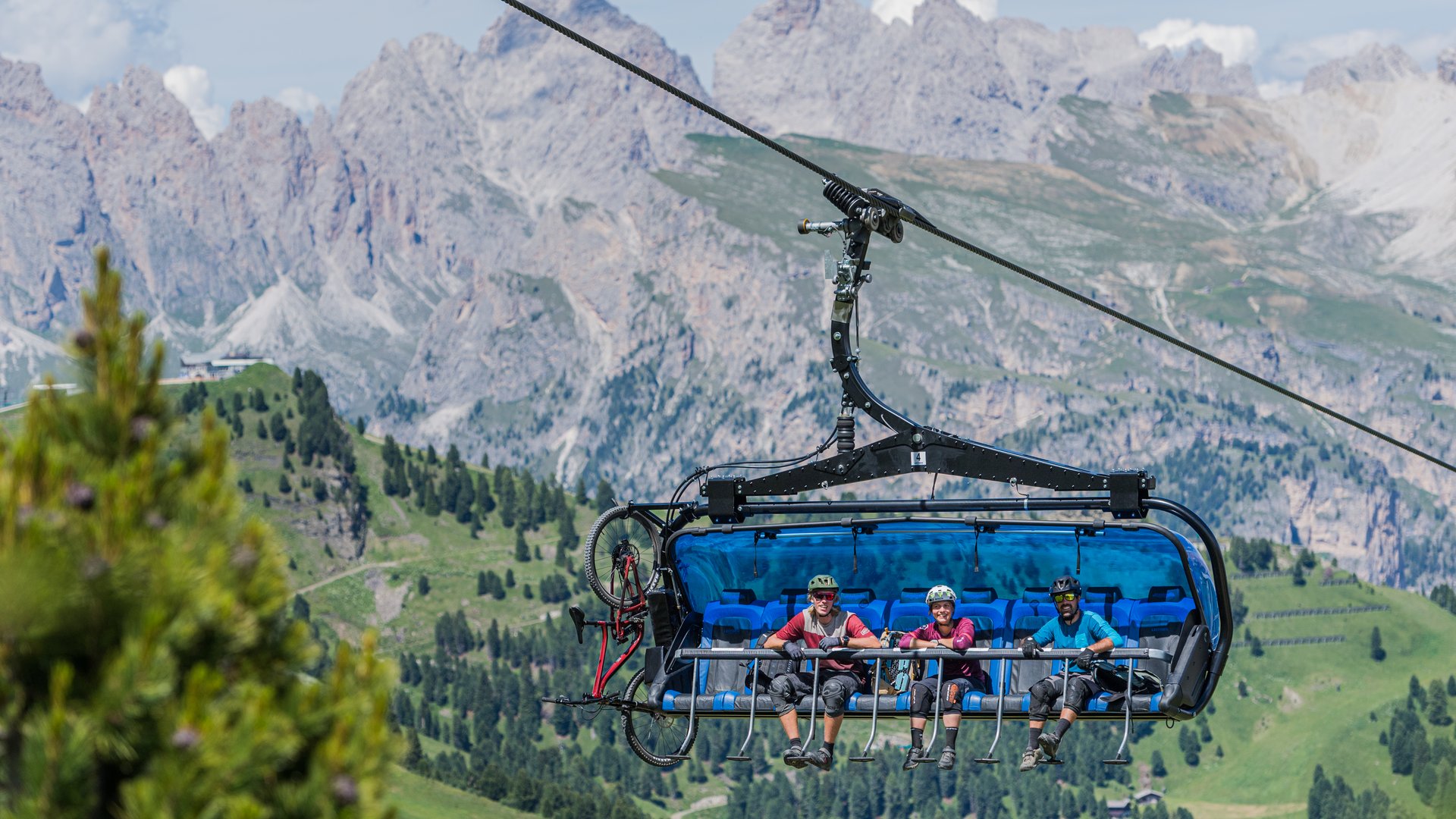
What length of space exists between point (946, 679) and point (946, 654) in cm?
102

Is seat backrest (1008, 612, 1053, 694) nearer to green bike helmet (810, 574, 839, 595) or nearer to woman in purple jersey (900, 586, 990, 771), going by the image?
woman in purple jersey (900, 586, 990, 771)

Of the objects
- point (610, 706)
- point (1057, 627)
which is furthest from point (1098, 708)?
point (610, 706)

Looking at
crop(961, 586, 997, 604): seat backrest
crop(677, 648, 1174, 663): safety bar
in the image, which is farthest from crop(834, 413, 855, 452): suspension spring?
crop(677, 648, 1174, 663): safety bar

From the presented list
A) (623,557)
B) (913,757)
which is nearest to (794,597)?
(623,557)

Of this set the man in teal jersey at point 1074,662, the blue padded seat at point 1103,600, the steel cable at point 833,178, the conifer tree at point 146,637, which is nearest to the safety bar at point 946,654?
the man in teal jersey at point 1074,662

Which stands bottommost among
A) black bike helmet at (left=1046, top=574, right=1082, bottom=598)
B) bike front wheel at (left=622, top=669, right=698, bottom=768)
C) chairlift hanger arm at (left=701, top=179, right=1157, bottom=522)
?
bike front wheel at (left=622, top=669, right=698, bottom=768)

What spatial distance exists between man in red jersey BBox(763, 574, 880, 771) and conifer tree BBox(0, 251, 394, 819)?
19031mm

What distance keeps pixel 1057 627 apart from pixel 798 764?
4.52 metres

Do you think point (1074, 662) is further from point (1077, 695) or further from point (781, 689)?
point (781, 689)

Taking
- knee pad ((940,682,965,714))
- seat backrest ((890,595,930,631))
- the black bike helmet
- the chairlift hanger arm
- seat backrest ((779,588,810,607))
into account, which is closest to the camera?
knee pad ((940,682,965,714))

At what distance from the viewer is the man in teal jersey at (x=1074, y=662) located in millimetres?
28797

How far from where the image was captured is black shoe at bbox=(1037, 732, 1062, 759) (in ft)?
94.1

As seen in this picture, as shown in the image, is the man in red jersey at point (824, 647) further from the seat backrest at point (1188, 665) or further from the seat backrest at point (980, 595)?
the seat backrest at point (1188, 665)

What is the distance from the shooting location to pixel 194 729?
10.1 metres
